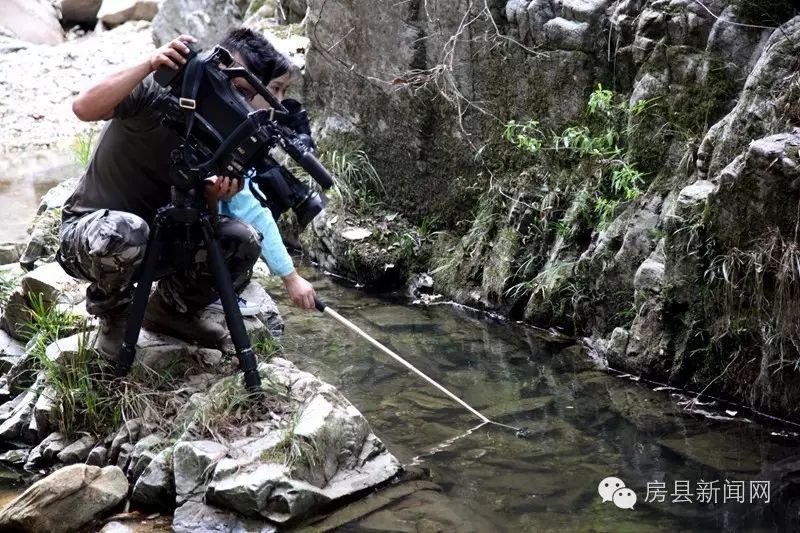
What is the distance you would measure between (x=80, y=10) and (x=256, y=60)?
15193mm

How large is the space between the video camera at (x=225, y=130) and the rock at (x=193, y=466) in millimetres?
1020

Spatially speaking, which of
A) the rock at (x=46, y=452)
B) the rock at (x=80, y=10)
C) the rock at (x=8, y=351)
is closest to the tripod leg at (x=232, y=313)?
the rock at (x=46, y=452)

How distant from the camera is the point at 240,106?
13.2 ft

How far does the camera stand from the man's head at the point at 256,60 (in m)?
4.21

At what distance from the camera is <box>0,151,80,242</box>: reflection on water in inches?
349

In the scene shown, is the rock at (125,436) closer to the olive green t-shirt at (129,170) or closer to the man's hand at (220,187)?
the olive green t-shirt at (129,170)

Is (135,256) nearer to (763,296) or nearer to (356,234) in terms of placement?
(763,296)

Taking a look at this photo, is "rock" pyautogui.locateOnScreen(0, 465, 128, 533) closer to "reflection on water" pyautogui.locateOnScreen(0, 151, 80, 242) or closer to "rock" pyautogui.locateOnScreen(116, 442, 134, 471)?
"rock" pyautogui.locateOnScreen(116, 442, 134, 471)

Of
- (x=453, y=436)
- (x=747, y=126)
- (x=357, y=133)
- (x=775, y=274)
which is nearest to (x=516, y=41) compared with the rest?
(x=357, y=133)

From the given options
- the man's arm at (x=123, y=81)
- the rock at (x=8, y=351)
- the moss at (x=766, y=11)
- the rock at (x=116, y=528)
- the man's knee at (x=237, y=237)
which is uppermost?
the man's arm at (x=123, y=81)

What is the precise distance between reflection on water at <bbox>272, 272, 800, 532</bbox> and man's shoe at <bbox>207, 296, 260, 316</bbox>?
499mm

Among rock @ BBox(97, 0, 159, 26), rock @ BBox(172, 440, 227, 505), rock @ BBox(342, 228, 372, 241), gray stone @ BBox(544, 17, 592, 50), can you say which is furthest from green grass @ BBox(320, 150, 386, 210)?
rock @ BBox(97, 0, 159, 26)

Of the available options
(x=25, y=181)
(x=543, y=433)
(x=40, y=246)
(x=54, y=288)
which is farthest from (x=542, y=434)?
(x=25, y=181)

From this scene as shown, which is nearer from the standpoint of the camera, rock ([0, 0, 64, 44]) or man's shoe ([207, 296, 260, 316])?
man's shoe ([207, 296, 260, 316])
